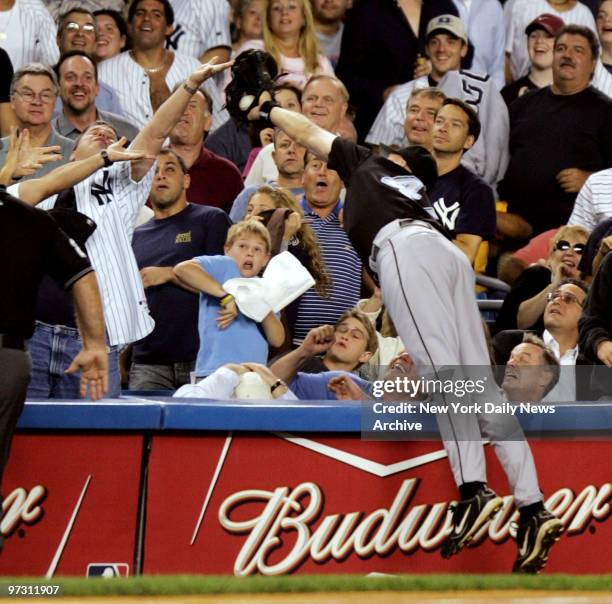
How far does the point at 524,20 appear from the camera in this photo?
12156 millimetres

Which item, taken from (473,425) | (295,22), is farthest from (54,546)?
(295,22)

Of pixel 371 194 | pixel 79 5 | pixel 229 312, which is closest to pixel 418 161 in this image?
pixel 371 194

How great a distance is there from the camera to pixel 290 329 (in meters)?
8.61

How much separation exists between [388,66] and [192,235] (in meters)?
3.73

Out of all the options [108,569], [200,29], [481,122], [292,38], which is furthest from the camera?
[200,29]

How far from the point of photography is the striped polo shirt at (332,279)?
8.66 meters

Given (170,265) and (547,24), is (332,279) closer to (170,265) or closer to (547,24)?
(170,265)

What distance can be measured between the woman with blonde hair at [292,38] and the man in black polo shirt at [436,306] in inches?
151

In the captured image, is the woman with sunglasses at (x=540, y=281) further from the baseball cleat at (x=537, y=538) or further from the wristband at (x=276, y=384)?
the baseball cleat at (x=537, y=538)

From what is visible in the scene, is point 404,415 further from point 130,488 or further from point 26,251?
point 26,251

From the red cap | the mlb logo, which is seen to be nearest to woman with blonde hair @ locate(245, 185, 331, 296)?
the mlb logo

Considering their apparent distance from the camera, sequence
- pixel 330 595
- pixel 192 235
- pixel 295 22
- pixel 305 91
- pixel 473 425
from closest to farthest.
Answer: pixel 330 595 → pixel 473 425 → pixel 192 235 → pixel 305 91 → pixel 295 22

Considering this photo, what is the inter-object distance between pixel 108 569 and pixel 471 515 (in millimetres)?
1632

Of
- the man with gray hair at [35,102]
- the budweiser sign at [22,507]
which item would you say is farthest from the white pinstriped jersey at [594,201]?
the budweiser sign at [22,507]
